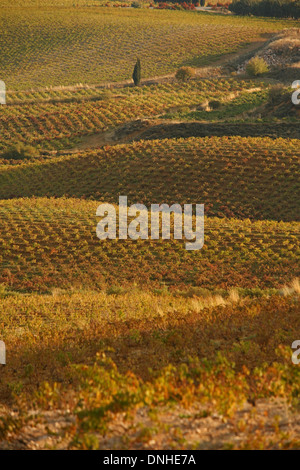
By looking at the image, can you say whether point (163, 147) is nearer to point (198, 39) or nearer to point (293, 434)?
point (293, 434)

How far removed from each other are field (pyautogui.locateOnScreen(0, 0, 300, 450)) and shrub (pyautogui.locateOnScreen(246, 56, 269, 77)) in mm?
1577

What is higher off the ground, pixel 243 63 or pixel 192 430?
pixel 243 63

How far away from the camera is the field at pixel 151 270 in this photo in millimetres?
7965

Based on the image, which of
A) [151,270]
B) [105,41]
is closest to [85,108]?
[105,41]

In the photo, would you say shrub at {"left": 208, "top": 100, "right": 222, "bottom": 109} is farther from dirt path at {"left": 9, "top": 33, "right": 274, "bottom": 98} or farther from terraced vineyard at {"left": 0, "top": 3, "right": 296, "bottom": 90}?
terraced vineyard at {"left": 0, "top": 3, "right": 296, "bottom": 90}

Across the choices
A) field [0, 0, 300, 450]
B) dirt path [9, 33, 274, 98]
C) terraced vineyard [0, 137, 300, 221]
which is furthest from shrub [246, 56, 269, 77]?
terraced vineyard [0, 137, 300, 221]

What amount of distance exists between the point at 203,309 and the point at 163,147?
37.3 m

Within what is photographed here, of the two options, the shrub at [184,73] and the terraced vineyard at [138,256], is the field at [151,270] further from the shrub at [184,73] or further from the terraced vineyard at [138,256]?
the shrub at [184,73]

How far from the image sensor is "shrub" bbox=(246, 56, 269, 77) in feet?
264

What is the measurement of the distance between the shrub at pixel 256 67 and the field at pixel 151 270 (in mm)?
1577

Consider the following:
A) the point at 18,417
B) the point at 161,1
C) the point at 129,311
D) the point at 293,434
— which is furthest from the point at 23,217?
the point at 161,1

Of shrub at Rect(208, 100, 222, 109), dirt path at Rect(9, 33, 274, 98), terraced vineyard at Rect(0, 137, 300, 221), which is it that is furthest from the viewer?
dirt path at Rect(9, 33, 274, 98)

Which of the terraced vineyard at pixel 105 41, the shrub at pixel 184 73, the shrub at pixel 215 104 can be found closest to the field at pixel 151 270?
the shrub at pixel 215 104

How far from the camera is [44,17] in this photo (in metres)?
124
